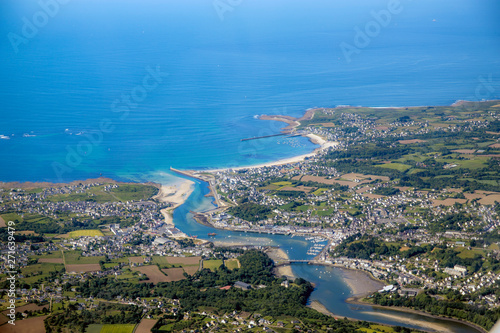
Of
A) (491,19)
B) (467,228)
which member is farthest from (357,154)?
(491,19)

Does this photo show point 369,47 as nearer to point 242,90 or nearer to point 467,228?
point 242,90

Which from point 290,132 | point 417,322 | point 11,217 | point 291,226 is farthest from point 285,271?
point 290,132

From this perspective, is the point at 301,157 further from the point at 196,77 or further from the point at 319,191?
the point at 196,77

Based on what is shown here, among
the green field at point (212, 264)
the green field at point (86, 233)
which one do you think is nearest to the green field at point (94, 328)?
the green field at point (212, 264)

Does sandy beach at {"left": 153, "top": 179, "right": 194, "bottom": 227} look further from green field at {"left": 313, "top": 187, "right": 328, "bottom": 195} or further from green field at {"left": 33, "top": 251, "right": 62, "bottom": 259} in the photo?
green field at {"left": 313, "top": 187, "right": 328, "bottom": 195}

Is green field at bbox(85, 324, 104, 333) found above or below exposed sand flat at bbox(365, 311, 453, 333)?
below

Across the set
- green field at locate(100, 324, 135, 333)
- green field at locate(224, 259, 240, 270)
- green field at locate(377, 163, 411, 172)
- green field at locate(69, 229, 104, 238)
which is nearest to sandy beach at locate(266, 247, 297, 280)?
green field at locate(224, 259, 240, 270)
